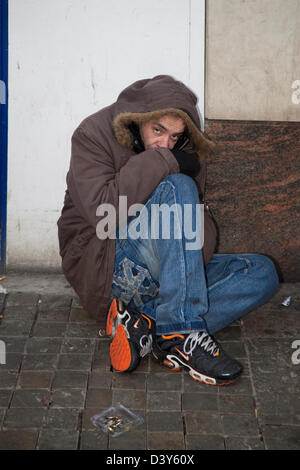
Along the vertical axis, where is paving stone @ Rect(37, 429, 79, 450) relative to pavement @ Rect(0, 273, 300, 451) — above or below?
below

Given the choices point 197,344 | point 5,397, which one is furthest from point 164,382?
point 5,397

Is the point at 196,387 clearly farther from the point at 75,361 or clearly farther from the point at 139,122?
the point at 139,122

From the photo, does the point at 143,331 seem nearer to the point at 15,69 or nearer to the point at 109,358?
the point at 109,358

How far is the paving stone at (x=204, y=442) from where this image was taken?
2.52m

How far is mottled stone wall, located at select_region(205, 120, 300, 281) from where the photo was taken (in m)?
4.01

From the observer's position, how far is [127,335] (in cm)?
309

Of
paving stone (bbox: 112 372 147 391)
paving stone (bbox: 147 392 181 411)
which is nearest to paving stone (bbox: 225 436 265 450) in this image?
paving stone (bbox: 147 392 181 411)

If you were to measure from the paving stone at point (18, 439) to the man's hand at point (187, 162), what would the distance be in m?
1.53

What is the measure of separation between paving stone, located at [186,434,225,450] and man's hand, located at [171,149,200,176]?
138 cm

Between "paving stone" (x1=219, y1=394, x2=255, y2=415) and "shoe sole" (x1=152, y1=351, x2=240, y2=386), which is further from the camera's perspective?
"shoe sole" (x1=152, y1=351, x2=240, y2=386)

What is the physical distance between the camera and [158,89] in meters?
3.19

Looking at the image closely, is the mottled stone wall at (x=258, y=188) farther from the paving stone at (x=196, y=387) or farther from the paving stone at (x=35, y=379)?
the paving stone at (x=35, y=379)

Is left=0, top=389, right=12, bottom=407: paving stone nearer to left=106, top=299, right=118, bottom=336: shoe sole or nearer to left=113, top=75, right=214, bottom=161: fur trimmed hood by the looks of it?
left=106, top=299, right=118, bottom=336: shoe sole

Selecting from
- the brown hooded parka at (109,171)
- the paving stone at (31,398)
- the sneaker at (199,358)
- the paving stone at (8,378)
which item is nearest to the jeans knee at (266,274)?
the brown hooded parka at (109,171)
